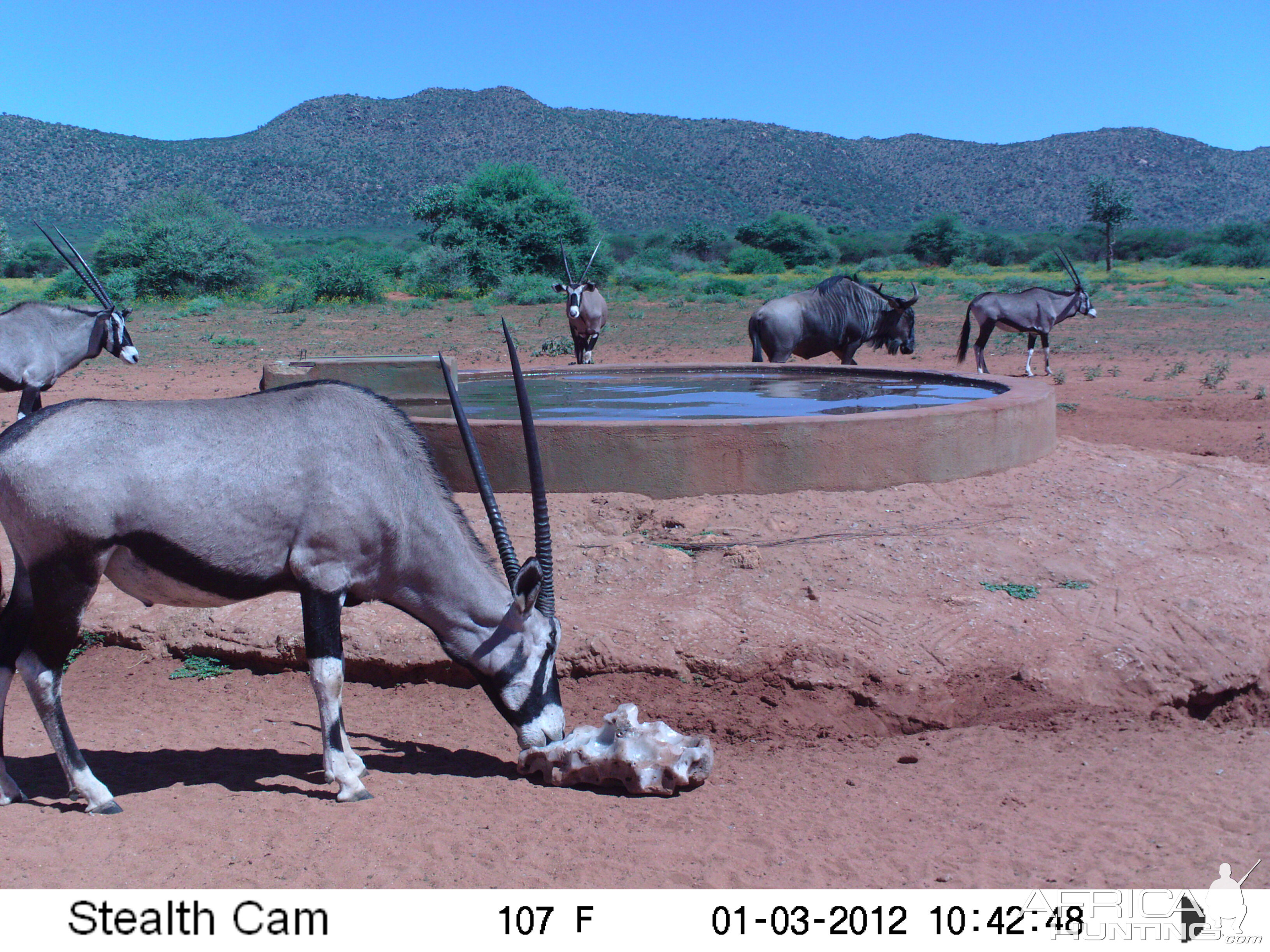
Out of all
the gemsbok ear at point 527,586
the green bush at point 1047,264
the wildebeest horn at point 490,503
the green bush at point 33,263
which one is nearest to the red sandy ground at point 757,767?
the gemsbok ear at point 527,586

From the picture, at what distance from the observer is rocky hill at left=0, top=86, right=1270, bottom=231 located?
262 feet

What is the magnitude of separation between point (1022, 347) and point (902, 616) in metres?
17.0

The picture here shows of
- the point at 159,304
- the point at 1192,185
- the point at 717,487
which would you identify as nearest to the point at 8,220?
the point at 159,304

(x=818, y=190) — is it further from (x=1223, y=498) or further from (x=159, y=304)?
(x=1223, y=498)

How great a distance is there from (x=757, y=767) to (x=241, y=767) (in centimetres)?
199

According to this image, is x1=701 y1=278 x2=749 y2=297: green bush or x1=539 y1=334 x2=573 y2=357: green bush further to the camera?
x1=701 y1=278 x2=749 y2=297: green bush

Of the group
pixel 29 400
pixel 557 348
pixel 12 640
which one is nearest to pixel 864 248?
pixel 557 348

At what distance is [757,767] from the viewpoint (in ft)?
14.1

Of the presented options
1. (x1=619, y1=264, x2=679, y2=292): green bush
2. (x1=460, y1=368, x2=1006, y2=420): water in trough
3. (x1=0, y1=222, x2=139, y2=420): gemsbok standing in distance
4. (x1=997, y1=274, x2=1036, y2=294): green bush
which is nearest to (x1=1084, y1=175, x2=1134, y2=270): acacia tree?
(x1=997, y1=274, x2=1036, y2=294): green bush

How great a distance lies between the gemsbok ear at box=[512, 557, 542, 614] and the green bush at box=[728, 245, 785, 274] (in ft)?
143

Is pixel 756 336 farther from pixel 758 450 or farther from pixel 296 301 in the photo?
pixel 296 301

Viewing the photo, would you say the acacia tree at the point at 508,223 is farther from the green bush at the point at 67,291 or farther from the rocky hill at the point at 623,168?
the rocky hill at the point at 623,168

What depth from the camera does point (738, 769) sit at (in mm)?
4281

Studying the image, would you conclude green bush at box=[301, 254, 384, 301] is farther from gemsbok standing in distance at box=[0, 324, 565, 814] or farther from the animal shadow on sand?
gemsbok standing in distance at box=[0, 324, 565, 814]
